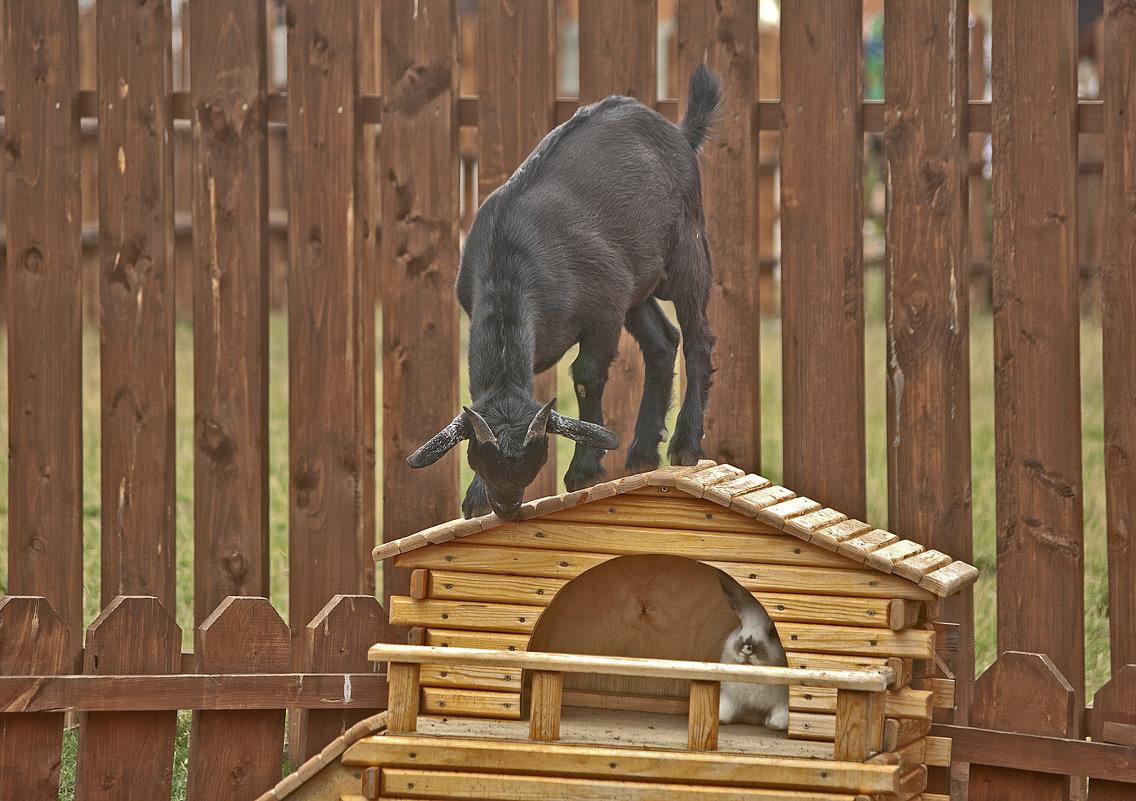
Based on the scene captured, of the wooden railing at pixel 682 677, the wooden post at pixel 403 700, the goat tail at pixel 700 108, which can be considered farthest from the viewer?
the goat tail at pixel 700 108

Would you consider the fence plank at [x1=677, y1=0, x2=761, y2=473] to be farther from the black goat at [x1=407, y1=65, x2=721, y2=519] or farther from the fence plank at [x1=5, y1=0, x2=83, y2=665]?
the fence plank at [x1=5, y1=0, x2=83, y2=665]

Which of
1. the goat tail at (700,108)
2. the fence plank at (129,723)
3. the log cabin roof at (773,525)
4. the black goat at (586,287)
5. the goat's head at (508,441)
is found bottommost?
the fence plank at (129,723)

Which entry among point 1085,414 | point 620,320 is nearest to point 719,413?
point 620,320

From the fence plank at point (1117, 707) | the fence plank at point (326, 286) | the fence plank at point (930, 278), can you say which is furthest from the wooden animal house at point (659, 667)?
the fence plank at point (326, 286)

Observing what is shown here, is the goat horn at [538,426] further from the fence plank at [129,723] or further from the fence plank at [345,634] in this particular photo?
the fence plank at [129,723]

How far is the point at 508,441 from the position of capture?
101 inches

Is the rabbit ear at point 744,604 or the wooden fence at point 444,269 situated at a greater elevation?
the wooden fence at point 444,269

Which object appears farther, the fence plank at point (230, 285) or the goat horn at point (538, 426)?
the fence plank at point (230, 285)

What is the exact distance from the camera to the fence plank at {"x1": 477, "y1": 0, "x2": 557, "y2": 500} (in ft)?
11.8

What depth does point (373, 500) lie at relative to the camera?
3748 millimetres

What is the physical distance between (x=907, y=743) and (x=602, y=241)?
4.38 feet

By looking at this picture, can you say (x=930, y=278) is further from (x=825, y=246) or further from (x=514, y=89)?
(x=514, y=89)

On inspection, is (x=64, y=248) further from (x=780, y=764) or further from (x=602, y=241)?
(x=780, y=764)

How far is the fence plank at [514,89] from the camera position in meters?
3.61
